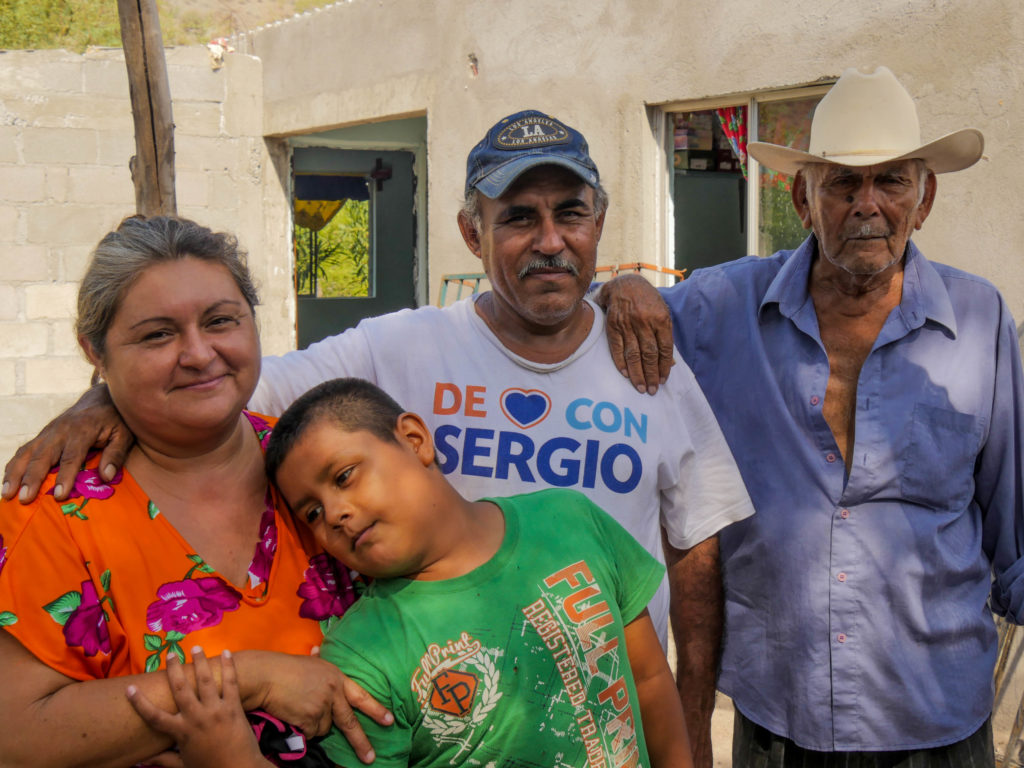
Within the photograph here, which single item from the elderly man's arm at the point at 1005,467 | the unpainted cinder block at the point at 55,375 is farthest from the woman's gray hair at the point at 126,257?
the unpainted cinder block at the point at 55,375

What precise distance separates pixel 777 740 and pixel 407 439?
5.00 feet

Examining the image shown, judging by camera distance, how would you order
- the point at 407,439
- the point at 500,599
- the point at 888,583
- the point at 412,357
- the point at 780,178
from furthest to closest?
the point at 780,178
the point at 888,583
the point at 412,357
the point at 407,439
the point at 500,599

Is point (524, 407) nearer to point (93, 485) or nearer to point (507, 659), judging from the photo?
point (507, 659)

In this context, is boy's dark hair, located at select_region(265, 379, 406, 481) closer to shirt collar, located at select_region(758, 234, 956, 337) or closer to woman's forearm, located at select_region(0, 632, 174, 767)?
woman's forearm, located at select_region(0, 632, 174, 767)

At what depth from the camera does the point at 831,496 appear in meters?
2.65

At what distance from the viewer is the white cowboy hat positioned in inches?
105

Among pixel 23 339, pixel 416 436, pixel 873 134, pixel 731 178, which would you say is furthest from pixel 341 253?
pixel 416 436

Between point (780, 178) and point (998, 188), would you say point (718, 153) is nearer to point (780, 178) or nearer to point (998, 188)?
point (780, 178)

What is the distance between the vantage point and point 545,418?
2.28 meters

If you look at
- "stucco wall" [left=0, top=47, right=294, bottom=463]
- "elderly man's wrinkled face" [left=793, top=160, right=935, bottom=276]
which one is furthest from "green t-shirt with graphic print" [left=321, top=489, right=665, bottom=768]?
"stucco wall" [left=0, top=47, right=294, bottom=463]

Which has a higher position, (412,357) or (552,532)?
(412,357)

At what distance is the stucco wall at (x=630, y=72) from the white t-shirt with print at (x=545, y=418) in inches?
115

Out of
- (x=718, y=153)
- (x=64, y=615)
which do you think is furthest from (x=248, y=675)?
(x=718, y=153)

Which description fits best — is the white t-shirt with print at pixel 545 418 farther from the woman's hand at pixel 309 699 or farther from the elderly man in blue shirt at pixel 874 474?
the woman's hand at pixel 309 699
